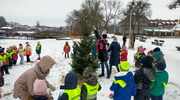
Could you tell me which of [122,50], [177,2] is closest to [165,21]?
[177,2]

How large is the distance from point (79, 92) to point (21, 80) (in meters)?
1.06

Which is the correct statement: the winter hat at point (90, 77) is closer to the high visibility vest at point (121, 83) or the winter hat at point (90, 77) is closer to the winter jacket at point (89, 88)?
the winter jacket at point (89, 88)

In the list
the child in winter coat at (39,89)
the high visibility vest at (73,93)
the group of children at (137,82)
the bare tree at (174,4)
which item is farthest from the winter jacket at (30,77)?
the bare tree at (174,4)

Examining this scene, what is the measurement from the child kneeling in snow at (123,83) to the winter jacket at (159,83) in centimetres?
112

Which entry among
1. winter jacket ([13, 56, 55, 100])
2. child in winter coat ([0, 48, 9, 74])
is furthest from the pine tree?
winter jacket ([13, 56, 55, 100])

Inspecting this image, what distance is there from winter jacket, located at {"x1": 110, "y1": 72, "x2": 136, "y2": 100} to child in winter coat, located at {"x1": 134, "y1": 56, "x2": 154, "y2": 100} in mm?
454

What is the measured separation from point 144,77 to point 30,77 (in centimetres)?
317

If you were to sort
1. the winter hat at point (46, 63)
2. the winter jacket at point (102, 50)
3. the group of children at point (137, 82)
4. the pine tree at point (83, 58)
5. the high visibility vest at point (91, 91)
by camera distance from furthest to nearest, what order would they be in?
the winter jacket at point (102, 50) → the pine tree at point (83, 58) → the group of children at point (137, 82) → the high visibility vest at point (91, 91) → the winter hat at point (46, 63)

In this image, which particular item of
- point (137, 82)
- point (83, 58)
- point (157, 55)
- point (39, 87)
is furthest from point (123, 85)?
point (83, 58)

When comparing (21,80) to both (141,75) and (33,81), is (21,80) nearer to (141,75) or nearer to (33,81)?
(33,81)

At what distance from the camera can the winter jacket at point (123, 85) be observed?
818 cm

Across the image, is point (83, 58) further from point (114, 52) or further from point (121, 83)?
point (121, 83)

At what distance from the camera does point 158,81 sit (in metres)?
9.39

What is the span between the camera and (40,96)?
21.1 feet
